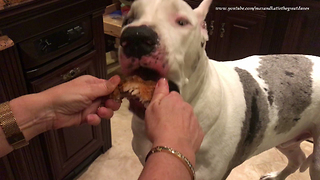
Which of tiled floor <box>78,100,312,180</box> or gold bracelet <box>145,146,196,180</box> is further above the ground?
gold bracelet <box>145,146,196,180</box>

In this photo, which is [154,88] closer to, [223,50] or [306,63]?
[306,63]

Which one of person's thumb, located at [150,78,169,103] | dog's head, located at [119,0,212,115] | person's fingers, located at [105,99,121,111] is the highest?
dog's head, located at [119,0,212,115]

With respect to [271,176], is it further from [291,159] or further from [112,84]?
[112,84]

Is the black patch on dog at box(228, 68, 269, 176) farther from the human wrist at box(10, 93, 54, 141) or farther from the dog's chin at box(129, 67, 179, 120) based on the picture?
the human wrist at box(10, 93, 54, 141)

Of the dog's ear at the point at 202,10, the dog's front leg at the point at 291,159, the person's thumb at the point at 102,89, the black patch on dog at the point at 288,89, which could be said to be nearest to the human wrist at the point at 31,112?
the person's thumb at the point at 102,89

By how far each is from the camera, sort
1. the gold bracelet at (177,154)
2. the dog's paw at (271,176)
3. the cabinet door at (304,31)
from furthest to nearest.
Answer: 1. the cabinet door at (304,31)
2. the dog's paw at (271,176)
3. the gold bracelet at (177,154)

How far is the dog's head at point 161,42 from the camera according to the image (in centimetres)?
74

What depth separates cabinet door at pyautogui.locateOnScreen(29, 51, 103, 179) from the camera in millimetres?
1361

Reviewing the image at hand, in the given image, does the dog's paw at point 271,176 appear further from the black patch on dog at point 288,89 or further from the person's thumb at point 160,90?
the person's thumb at point 160,90

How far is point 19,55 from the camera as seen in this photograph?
3.84 feet

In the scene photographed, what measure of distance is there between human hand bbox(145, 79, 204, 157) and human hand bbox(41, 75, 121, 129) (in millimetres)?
188

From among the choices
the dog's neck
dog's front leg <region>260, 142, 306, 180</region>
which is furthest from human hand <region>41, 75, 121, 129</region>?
dog's front leg <region>260, 142, 306, 180</region>

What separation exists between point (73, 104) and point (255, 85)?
2.23ft

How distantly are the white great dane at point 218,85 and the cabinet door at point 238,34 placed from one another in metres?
1.01
